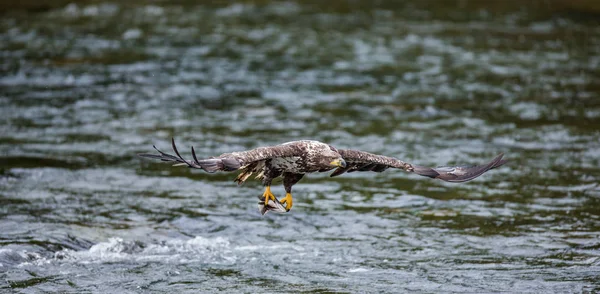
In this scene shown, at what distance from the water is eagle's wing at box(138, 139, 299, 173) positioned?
2057mm

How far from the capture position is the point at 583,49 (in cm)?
2686

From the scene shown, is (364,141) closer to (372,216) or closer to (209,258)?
(372,216)

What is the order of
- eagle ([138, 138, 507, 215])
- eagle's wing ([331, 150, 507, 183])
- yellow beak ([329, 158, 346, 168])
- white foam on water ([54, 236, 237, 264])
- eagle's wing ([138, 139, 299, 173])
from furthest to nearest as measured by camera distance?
1. white foam on water ([54, 236, 237, 264])
2. eagle's wing ([331, 150, 507, 183])
3. eagle ([138, 138, 507, 215])
4. yellow beak ([329, 158, 346, 168])
5. eagle's wing ([138, 139, 299, 173])

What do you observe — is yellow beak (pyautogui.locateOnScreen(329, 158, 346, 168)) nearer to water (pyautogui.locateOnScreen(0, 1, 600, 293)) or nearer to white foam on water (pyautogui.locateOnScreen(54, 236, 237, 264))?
water (pyautogui.locateOnScreen(0, 1, 600, 293))

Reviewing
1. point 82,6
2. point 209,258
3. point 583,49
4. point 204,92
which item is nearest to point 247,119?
point 204,92

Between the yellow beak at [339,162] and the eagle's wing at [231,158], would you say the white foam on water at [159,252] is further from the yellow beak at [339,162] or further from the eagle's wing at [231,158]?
the yellow beak at [339,162]

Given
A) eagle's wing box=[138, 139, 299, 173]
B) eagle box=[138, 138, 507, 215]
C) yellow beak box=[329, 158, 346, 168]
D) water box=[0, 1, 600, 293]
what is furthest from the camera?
water box=[0, 1, 600, 293]

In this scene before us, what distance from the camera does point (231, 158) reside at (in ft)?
30.3

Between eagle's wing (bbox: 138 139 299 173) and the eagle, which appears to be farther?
the eagle

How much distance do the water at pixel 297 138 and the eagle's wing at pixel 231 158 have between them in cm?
206

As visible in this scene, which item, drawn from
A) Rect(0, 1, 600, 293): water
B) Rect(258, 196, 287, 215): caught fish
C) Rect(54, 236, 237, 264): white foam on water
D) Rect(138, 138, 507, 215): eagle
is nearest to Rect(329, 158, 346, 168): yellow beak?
Rect(138, 138, 507, 215): eagle

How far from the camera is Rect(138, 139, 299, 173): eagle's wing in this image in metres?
8.67

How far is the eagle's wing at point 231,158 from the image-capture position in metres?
8.67

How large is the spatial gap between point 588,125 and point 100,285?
12.3 m
